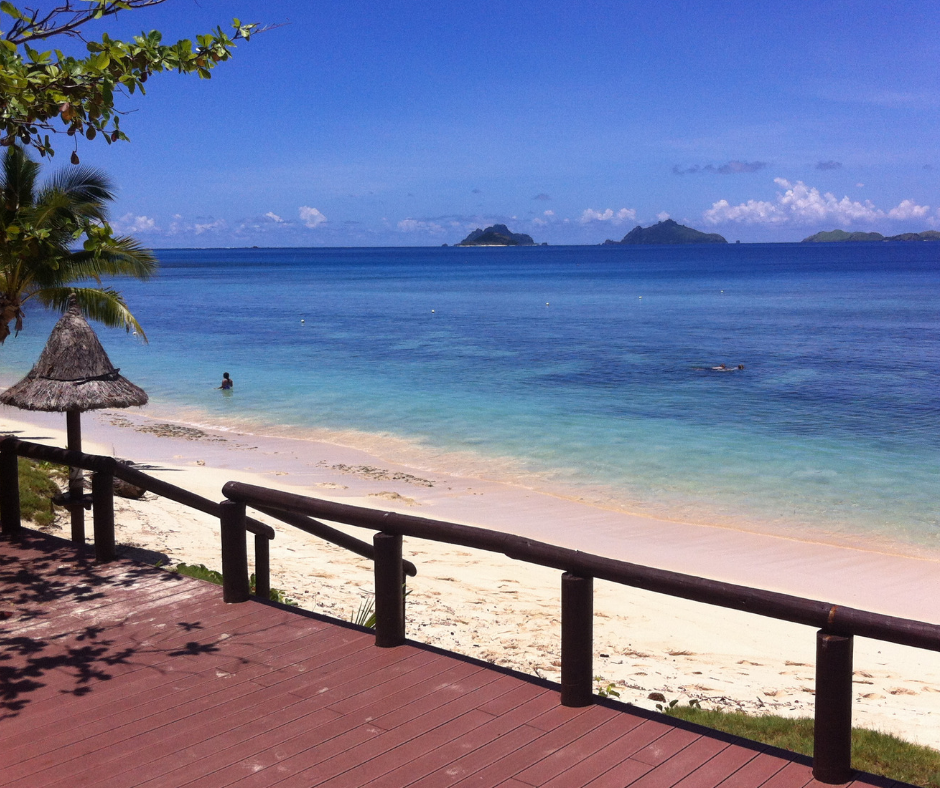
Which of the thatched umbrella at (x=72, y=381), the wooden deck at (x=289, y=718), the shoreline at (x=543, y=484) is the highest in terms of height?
Answer: the thatched umbrella at (x=72, y=381)

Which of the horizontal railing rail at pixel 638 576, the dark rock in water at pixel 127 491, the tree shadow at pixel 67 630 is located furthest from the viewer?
the dark rock in water at pixel 127 491

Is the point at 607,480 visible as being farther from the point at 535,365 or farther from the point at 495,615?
the point at 535,365

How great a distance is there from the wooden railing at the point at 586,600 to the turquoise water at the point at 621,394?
1073 cm

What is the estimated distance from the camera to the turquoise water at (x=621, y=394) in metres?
17.4

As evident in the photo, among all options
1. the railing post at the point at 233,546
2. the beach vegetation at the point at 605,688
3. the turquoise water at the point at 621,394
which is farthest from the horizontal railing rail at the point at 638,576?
the turquoise water at the point at 621,394

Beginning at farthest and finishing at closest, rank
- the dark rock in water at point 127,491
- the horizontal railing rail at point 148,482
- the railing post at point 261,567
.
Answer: the dark rock in water at point 127,491, the railing post at point 261,567, the horizontal railing rail at point 148,482

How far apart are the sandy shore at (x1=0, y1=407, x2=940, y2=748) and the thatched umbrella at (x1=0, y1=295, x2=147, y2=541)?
5.31 ft

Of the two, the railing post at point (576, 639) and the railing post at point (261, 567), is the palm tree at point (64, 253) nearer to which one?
the railing post at point (261, 567)

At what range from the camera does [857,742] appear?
20.4 feet

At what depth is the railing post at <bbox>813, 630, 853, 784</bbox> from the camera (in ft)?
13.4

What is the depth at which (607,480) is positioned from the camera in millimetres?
17938

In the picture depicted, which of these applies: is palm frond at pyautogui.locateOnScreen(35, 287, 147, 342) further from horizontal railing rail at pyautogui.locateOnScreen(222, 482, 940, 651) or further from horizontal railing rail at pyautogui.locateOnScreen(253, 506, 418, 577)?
horizontal railing rail at pyautogui.locateOnScreen(222, 482, 940, 651)

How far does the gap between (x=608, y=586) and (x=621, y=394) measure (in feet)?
54.9

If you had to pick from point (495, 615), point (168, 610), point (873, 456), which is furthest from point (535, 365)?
point (168, 610)
